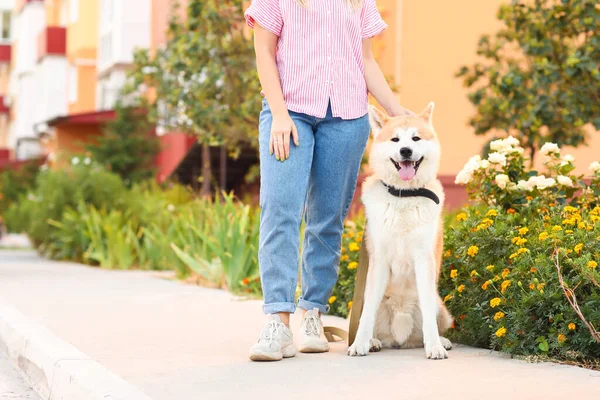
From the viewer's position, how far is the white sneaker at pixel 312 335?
4918mm

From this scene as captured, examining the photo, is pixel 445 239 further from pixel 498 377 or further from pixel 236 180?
pixel 236 180

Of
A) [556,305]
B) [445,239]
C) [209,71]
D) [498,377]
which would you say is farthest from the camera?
[209,71]

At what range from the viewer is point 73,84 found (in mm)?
34719

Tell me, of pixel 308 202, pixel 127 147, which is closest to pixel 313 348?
pixel 308 202

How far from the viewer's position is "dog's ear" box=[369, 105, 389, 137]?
478cm

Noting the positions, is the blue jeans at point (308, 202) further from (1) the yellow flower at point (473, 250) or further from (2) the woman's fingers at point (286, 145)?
(1) the yellow flower at point (473, 250)

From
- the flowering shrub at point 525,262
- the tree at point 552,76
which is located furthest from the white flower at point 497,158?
the tree at point 552,76

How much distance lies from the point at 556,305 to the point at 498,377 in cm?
65

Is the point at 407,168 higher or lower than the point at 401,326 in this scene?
higher

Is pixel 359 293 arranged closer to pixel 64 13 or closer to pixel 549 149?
pixel 549 149

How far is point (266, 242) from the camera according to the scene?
15.8ft

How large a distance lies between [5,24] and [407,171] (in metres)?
47.7

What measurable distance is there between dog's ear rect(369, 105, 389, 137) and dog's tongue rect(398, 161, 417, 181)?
0.77 ft

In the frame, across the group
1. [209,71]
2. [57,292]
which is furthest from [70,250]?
[57,292]
